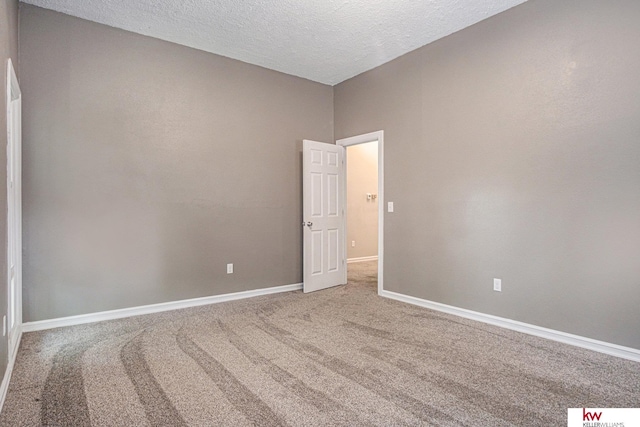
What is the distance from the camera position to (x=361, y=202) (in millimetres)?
7328

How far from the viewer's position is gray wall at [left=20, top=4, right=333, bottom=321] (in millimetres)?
3268

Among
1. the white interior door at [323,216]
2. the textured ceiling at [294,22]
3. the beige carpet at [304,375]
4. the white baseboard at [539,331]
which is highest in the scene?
the textured ceiling at [294,22]

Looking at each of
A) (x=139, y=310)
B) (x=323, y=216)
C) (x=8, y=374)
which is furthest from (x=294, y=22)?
(x=8, y=374)

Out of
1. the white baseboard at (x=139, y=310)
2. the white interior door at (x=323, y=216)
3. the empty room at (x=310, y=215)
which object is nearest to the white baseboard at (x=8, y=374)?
the empty room at (x=310, y=215)

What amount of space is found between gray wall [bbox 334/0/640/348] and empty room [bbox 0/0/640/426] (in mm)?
19

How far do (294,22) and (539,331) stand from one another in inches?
144

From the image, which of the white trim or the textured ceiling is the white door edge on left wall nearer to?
the white trim

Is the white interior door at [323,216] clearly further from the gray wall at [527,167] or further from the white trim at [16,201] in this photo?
the white trim at [16,201]

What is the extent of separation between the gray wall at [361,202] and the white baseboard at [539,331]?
302cm

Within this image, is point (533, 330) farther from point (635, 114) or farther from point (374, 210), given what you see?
point (374, 210)

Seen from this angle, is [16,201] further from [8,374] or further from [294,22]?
[294,22]

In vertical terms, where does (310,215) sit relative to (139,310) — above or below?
above

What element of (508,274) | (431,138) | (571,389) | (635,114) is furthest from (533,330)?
(431,138)

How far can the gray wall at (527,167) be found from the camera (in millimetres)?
2664
